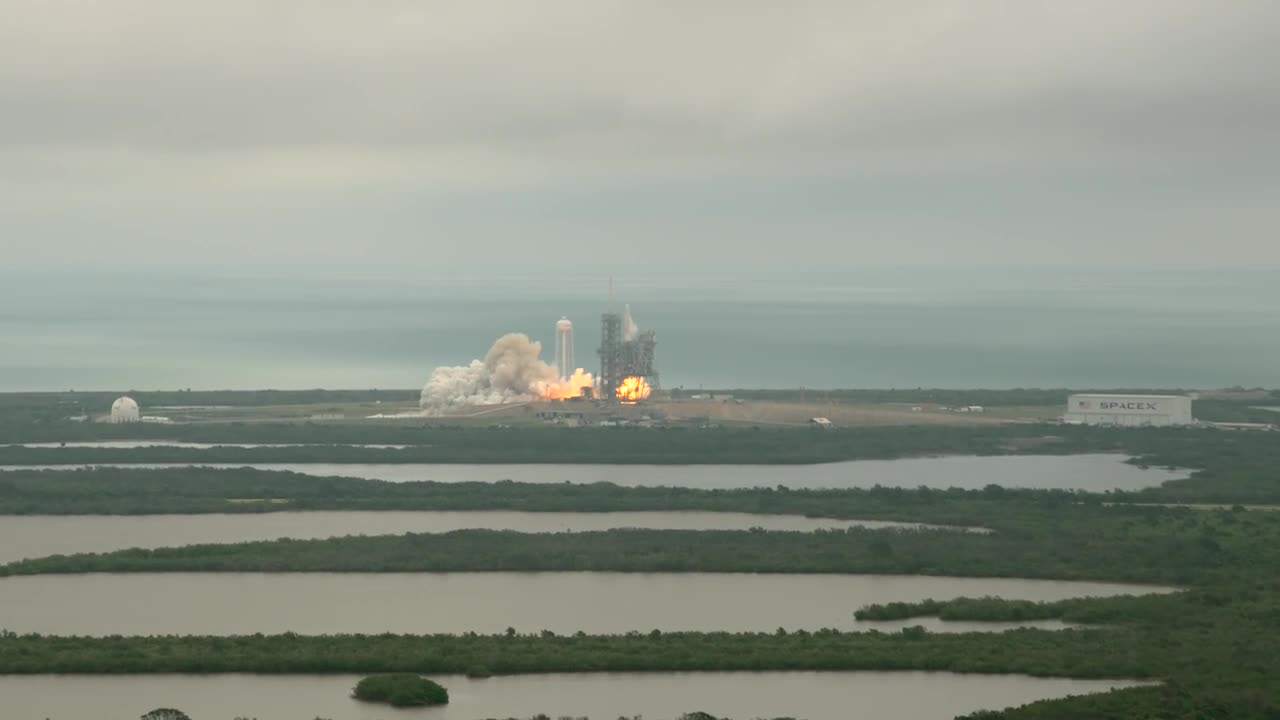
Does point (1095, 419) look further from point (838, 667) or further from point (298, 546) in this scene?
point (838, 667)

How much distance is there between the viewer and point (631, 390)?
93.1 meters

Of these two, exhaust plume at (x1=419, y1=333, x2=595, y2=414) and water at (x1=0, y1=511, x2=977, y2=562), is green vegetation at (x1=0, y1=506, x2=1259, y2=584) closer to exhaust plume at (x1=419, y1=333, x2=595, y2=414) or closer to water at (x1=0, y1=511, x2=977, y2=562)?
water at (x1=0, y1=511, x2=977, y2=562)

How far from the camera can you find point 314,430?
276 ft

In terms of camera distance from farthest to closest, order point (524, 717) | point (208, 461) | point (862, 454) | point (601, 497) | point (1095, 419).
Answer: point (1095, 419), point (862, 454), point (208, 461), point (601, 497), point (524, 717)

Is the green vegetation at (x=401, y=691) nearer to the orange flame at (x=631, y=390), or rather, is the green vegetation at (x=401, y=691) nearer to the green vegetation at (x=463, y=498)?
the green vegetation at (x=463, y=498)

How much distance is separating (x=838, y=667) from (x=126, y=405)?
64.8 m

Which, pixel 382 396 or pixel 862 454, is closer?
pixel 862 454

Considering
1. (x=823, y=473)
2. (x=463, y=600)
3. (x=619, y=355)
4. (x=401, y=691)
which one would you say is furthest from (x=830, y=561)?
(x=619, y=355)

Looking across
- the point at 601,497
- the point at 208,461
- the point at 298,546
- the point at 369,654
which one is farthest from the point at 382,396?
the point at 369,654

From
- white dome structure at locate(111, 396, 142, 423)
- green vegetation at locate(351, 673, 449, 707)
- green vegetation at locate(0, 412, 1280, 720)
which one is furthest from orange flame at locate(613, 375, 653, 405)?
green vegetation at locate(351, 673, 449, 707)

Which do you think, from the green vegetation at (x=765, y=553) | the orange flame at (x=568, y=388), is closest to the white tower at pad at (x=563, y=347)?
the orange flame at (x=568, y=388)

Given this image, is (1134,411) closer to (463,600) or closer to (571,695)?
(463,600)

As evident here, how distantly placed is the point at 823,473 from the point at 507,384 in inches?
1178

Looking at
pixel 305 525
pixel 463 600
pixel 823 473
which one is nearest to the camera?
pixel 463 600
